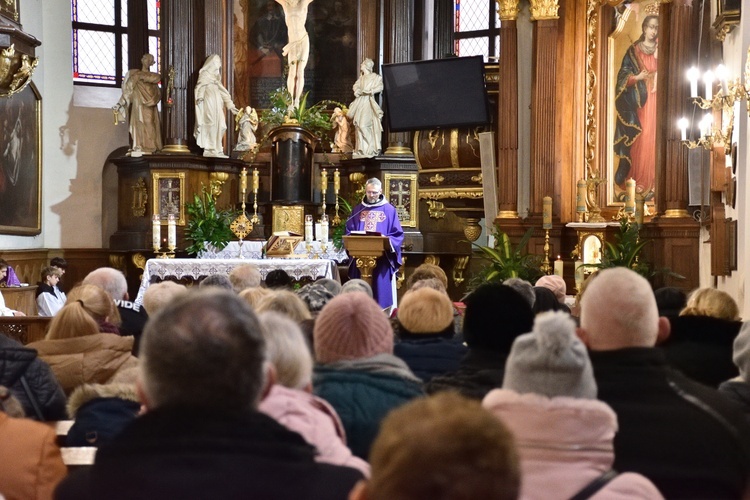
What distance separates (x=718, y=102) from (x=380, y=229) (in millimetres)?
4460

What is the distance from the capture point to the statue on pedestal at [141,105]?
18.1m

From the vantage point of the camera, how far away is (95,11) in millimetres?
20344

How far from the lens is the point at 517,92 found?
47.8ft

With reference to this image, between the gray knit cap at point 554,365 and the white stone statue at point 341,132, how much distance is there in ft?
54.0

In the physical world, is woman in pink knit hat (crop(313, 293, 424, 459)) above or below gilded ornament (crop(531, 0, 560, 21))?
below

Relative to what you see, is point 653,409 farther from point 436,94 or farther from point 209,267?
point 436,94

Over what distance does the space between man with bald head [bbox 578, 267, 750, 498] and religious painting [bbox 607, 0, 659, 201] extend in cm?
1099

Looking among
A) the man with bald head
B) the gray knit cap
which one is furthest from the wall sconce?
the gray knit cap

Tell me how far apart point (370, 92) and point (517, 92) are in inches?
162

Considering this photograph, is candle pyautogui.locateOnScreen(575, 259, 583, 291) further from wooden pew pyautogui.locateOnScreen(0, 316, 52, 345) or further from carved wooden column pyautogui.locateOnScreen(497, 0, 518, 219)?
wooden pew pyautogui.locateOnScreen(0, 316, 52, 345)

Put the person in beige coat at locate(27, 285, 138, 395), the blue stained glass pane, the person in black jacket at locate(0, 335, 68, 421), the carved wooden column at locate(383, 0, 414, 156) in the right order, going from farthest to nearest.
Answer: the blue stained glass pane < the carved wooden column at locate(383, 0, 414, 156) < the person in beige coat at locate(27, 285, 138, 395) < the person in black jacket at locate(0, 335, 68, 421)

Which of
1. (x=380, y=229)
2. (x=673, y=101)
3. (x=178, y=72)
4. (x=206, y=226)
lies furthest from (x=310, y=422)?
(x=178, y=72)

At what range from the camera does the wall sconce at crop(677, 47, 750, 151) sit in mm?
9081

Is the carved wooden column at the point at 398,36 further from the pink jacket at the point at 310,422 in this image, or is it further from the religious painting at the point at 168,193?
the pink jacket at the point at 310,422
